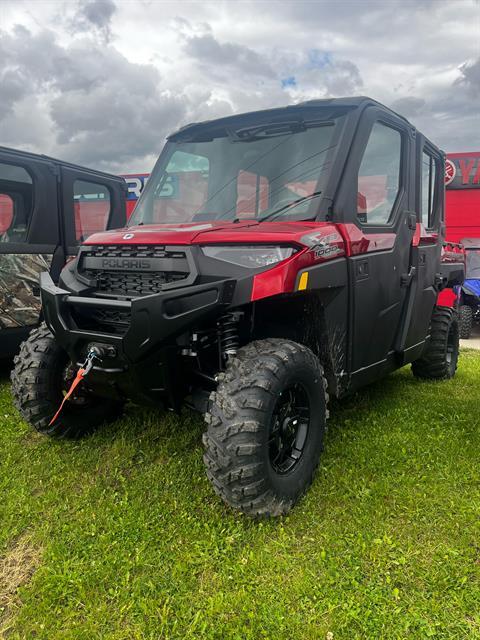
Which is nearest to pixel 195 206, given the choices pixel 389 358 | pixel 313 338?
pixel 313 338

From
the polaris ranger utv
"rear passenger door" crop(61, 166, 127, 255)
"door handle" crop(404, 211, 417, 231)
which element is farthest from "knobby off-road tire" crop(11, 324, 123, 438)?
"door handle" crop(404, 211, 417, 231)

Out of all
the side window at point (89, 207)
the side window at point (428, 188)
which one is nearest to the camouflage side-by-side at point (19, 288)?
the side window at point (89, 207)

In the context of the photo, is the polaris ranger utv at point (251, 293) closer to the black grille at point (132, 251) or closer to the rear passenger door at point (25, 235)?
the black grille at point (132, 251)

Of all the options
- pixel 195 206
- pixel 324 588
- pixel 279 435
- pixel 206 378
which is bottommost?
pixel 324 588

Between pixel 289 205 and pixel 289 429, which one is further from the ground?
pixel 289 205

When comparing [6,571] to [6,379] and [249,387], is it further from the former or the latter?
[6,379]

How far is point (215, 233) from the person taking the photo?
9.11 feet

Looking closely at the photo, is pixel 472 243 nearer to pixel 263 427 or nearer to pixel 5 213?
pixel 5 213

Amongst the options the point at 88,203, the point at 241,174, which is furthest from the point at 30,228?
the point at 241,174

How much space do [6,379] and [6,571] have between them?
10.1 ft

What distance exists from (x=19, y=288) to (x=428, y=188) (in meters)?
3.81

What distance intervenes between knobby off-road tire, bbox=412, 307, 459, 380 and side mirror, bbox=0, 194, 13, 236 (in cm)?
428

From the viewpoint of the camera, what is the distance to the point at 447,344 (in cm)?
544

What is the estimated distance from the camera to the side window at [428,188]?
432 cm
